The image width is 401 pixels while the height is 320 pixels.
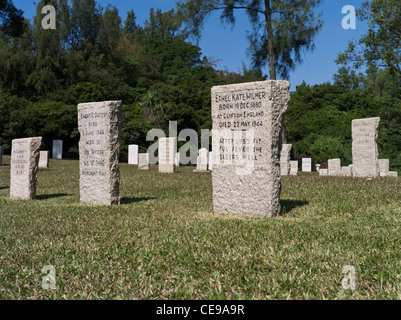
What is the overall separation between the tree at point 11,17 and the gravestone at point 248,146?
1914 centimetres

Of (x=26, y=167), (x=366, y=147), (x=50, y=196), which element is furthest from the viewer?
(x=366, y=147)

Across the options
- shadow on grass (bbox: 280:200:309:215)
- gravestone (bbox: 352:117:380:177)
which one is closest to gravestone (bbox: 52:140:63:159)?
gravestone (bbox: 352:117:380:177)

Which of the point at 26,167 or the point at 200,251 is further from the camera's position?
the point at 26,167

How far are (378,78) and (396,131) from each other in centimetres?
2027

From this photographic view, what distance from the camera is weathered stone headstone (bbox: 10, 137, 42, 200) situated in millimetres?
8695

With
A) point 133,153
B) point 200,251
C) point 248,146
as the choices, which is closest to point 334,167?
point 248,146

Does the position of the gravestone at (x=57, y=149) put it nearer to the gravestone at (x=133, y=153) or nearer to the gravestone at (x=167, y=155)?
the gravestone at (x=133, y=153)

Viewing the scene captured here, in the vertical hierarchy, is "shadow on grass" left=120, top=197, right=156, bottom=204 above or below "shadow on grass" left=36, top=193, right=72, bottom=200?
below

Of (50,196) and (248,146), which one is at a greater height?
(248,146)

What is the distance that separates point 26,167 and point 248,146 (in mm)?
5389

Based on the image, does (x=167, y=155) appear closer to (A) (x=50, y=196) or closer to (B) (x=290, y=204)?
(A) (x=50, y=196)

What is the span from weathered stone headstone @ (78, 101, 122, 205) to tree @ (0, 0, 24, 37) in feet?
54.9

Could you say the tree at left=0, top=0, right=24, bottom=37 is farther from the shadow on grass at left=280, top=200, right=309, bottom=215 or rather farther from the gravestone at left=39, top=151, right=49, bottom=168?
the shadow on grass at left=280, top=200, right=309, bottom=215

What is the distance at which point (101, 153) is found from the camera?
754cm
